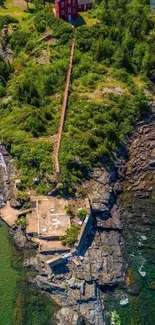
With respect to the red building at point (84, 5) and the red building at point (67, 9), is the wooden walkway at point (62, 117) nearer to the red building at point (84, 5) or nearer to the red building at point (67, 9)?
the red building at point (67, 9)

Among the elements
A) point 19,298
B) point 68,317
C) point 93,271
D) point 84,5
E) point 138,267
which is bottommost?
point 19,298

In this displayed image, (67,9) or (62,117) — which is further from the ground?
(67,9)

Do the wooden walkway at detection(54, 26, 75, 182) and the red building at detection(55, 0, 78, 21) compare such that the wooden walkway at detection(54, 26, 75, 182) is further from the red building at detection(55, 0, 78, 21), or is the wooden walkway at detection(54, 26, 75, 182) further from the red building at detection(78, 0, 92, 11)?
the red building at detection(78, 0, 92, 11)

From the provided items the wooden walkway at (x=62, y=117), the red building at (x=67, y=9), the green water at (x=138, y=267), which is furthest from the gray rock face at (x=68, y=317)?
the red building at (x=67, y=9)

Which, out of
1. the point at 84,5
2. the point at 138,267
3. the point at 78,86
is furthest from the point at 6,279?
the point at 84,5

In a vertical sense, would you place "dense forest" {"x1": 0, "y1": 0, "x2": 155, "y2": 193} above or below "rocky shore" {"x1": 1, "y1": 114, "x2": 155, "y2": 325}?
above

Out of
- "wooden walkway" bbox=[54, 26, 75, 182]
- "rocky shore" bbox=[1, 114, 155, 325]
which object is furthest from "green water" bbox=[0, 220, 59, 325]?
"wooden walkway" bbox=[54, 26, 75, 182]

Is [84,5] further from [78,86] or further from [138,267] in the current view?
[138,267]

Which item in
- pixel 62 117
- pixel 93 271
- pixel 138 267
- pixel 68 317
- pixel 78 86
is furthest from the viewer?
pixel 78 86
